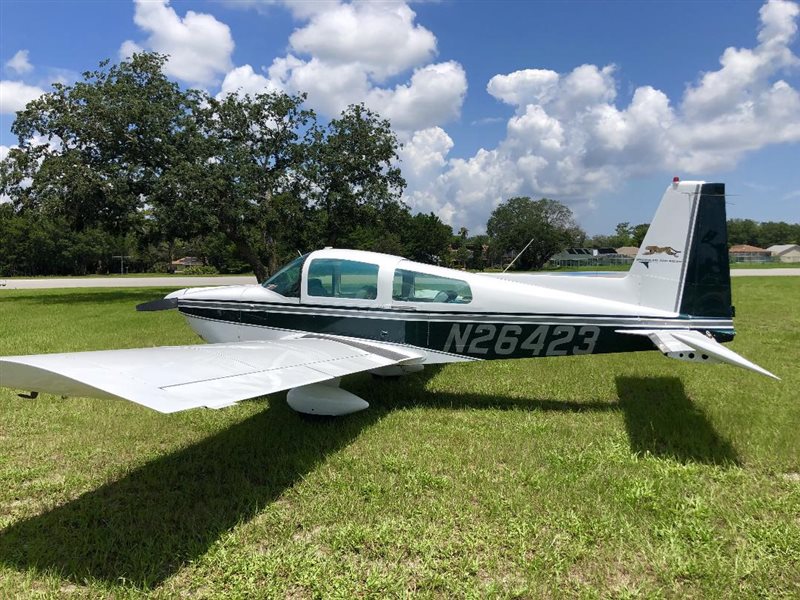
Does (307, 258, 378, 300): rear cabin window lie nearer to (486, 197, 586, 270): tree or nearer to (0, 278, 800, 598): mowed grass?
(0, 278, 800, 598): mowed grass

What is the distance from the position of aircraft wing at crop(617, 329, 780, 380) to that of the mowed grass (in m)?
0.87

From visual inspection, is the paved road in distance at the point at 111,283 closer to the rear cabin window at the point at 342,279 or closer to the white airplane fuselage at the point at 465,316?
the white airplane fuselage at the point at 465,316

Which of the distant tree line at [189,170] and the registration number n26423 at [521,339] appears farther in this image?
the distant tree line at [189,170]

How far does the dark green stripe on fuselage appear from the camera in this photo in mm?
5270

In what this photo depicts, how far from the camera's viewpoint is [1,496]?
369 centimetres

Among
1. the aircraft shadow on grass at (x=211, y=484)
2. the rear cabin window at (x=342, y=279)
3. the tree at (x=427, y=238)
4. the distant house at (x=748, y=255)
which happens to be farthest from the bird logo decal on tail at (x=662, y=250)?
the distant house at (x=748, y=255)

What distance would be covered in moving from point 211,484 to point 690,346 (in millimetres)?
4235

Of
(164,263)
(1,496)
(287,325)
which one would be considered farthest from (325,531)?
(164,263)

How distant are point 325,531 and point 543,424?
9.00 feet

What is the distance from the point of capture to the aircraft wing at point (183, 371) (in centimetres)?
252

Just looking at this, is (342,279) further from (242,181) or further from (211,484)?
(242,181)

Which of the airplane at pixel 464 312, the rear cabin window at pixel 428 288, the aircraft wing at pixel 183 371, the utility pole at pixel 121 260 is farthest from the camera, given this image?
the utility pole at pixel 121 260

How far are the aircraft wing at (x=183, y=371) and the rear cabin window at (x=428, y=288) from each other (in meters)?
0.89

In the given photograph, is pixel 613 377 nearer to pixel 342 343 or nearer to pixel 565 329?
pixel 565 329
